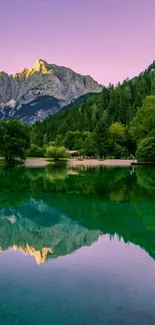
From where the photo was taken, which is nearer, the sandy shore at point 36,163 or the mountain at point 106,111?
the sandy shore at point 36,163

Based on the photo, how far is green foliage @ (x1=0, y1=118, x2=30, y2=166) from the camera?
7019 cm

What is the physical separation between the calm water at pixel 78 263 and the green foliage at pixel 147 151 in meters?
49.7

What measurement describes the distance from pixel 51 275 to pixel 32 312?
2.46 meters

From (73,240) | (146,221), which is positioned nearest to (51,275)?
(73,240)

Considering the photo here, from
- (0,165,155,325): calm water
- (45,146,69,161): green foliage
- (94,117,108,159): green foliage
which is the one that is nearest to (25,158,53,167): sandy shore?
(45,146,69,161): green foliage

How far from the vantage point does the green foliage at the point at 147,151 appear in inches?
2778

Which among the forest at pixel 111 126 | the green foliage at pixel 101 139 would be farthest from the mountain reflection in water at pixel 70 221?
the green foliage at pixel 101 139

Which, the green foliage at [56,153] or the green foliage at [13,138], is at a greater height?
the green foliage at [13,138]

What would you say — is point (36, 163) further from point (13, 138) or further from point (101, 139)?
point (101, 139)

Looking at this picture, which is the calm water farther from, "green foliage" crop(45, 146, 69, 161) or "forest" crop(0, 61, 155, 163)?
"green foliage" crop(45, 146, 69, 161)

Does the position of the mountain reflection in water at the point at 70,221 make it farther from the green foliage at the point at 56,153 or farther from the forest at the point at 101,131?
the green foliage at the point at 56,153

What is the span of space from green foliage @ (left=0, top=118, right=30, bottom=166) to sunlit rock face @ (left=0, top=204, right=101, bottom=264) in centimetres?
5257

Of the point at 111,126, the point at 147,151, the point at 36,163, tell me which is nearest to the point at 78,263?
the point at 147,151

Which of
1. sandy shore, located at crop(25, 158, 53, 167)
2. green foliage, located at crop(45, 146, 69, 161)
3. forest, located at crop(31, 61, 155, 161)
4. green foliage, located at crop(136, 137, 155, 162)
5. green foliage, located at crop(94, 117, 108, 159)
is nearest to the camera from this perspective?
green foliage, located at crop(136, 137, 155, 162)
